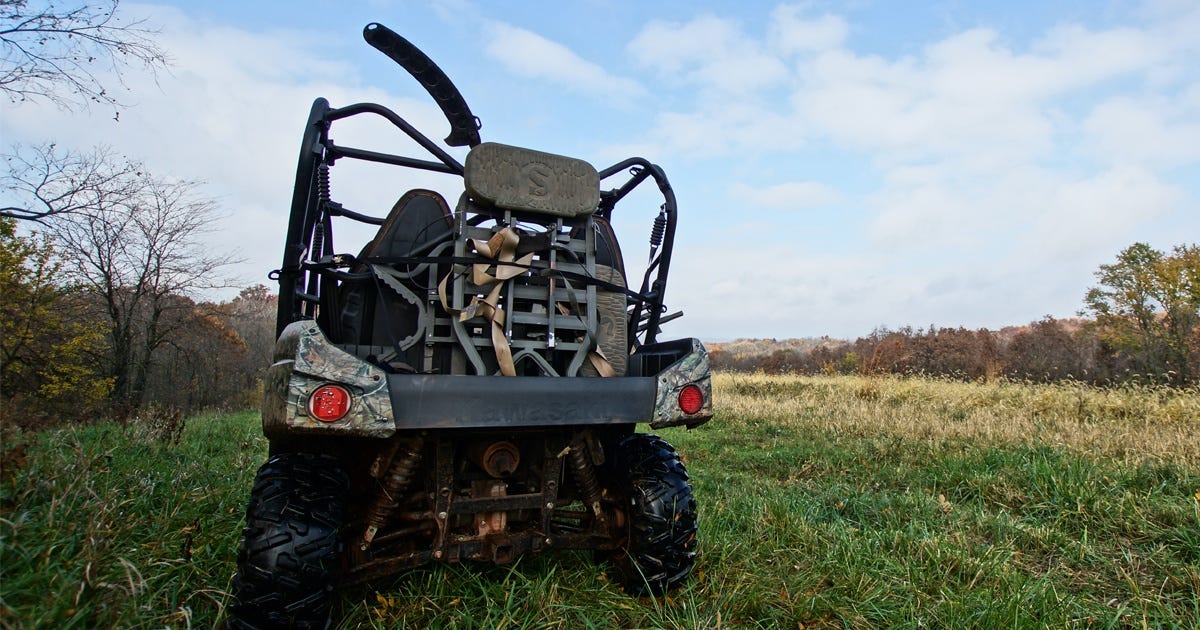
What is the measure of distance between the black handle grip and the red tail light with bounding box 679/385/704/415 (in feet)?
6.80

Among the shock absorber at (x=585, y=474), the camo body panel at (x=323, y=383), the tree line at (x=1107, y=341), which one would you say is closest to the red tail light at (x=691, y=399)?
the shock absorber at (x=585, y=474)

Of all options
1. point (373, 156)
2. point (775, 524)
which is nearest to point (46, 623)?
point (373, 156)

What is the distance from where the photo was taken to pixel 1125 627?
2.81m

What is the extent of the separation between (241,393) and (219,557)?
74.2 feet

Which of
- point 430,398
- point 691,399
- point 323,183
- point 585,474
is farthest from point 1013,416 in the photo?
point 323,183

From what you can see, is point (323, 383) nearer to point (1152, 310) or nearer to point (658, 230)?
point (658, 230)

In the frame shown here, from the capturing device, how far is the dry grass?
6059 millimetres

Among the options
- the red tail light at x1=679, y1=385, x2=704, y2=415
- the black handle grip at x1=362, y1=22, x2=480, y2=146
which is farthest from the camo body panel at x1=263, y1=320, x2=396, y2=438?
the black handle grip at x1=362, y1=22, x2=480, y2=146

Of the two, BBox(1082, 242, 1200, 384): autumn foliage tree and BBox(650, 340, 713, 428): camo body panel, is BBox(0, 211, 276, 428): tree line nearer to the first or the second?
BBox(650, 340, 713, 428): camo body panel

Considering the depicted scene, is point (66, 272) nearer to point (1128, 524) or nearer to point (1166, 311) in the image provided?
point (1128, 524)

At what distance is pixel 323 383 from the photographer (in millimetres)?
2074

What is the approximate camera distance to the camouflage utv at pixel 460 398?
215 cm

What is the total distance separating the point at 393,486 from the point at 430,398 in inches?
21.3

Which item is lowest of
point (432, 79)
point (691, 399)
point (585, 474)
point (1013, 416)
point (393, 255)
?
point (1013, 416)
